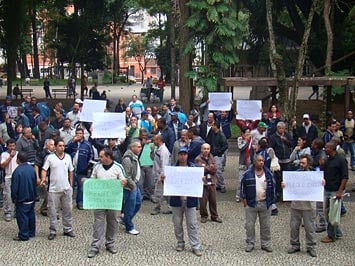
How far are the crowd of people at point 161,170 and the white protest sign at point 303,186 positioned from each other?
0.64ft

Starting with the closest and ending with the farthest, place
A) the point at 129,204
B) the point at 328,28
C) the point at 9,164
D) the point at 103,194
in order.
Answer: the point at 103,194, the point at 129,204, the point at 9,164, the point at 328,28

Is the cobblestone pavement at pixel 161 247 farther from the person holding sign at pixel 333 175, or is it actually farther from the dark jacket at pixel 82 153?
the dark jacket at pixel 82 153

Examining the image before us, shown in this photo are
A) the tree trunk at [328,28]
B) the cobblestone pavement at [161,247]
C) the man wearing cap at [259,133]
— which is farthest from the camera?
the tree trunk at [328,28]

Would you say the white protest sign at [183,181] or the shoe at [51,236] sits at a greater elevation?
the white protest sign at [183,181]

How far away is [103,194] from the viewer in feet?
33.1

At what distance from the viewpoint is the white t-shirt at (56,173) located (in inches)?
439

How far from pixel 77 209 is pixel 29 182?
282cm

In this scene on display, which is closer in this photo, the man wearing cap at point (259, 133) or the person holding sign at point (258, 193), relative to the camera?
the person holding sign at point (258, 193)

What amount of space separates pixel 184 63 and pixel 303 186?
642 inches

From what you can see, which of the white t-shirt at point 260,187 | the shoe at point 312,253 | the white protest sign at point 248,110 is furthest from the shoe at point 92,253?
the white protest sign at point 248,110

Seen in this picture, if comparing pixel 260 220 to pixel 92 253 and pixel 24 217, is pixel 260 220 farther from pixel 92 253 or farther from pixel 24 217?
pixel 24 217

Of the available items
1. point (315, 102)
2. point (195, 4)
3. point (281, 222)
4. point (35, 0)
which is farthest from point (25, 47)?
point (281, 222)

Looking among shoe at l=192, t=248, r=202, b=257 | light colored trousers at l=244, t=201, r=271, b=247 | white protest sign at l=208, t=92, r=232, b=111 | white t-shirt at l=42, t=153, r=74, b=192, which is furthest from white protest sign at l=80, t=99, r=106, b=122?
light colored trousers at l=244, t=201, r=271, b=247

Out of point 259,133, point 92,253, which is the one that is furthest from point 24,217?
point 259,133
